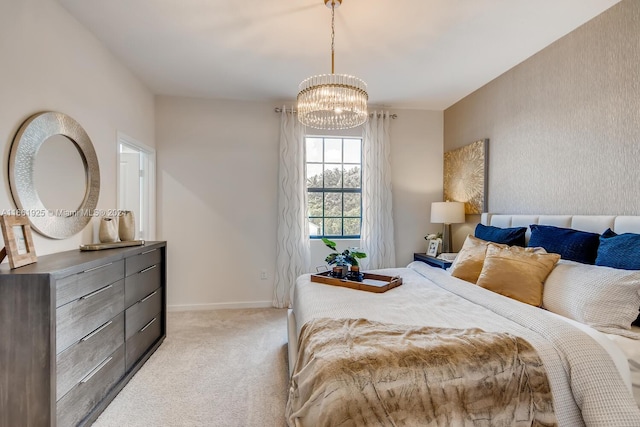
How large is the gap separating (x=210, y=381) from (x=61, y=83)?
2.35 meters

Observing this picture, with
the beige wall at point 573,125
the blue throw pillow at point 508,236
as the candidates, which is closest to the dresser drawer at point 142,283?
the blue throw pillow at point 508,236

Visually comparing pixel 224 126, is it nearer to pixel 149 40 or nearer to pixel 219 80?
pixel 219 80

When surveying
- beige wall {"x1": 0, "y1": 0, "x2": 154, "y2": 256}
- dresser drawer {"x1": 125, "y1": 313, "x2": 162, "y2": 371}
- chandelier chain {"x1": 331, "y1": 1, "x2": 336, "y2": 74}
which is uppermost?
chandelier chain {"x1": 331, "y1": 1, "x2": 336, "y2": 74}

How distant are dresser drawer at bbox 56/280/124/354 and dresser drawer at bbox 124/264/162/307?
98 mm

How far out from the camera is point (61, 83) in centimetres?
221

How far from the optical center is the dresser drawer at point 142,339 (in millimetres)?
2391

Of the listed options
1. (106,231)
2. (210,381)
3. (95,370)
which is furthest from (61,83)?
(210,381)

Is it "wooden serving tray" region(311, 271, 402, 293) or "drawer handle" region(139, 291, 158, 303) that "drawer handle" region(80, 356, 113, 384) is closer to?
"drawer handle" region(139, 291, 158, 303)

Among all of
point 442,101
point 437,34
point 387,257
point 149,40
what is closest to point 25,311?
point 149,40

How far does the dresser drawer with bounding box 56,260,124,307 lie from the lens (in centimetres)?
162

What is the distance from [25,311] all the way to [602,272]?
115 inches

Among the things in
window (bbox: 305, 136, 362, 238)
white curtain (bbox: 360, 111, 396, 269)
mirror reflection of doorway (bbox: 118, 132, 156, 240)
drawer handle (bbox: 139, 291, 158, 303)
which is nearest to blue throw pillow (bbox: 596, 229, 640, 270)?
white curtain (bbox: 360, 111, 396, 269)

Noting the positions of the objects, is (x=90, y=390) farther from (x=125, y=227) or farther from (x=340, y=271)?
(x=340, y=271)

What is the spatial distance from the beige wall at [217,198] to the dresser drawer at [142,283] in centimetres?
100
